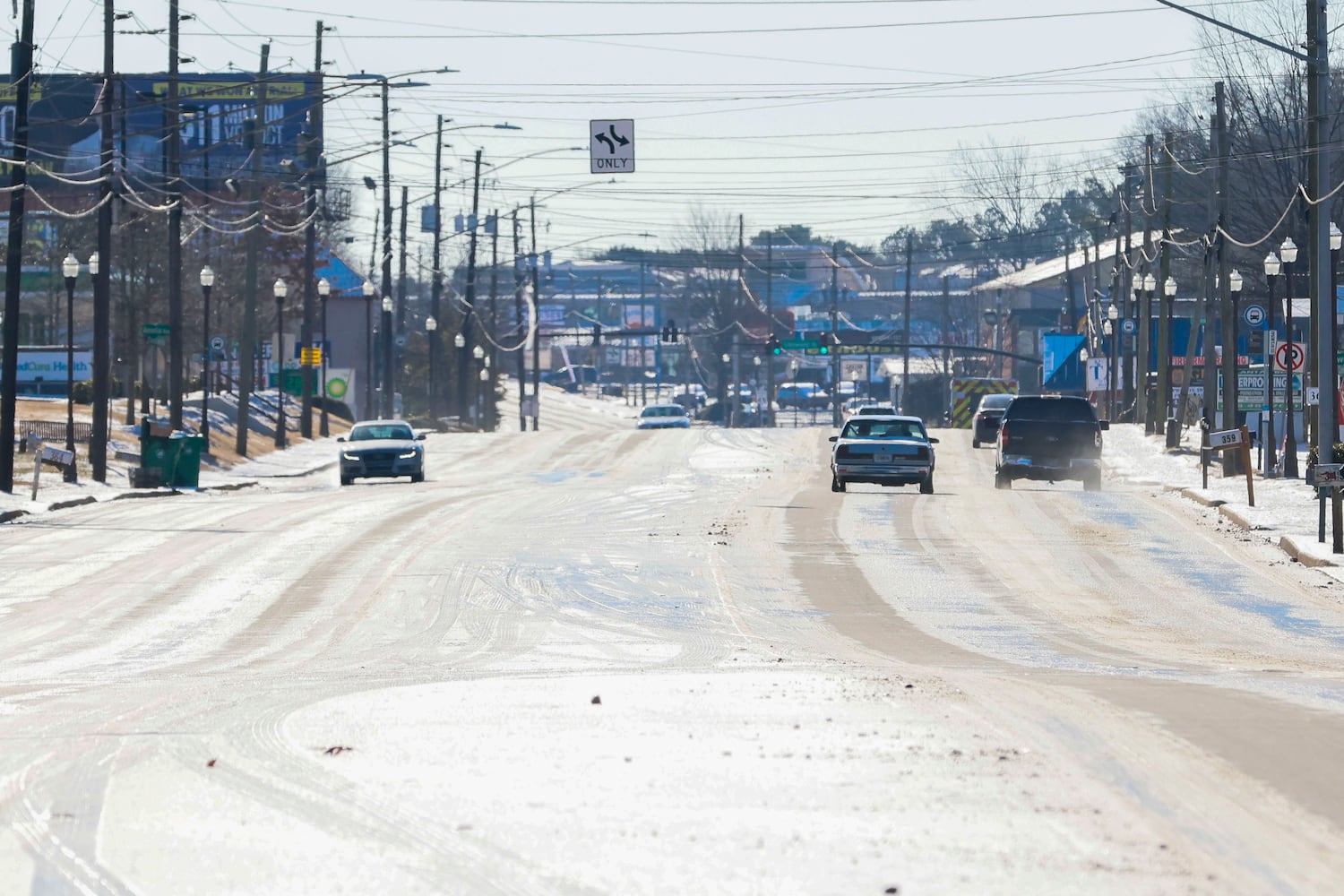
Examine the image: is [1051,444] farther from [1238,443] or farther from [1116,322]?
[1116,322]

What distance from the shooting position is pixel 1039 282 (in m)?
126

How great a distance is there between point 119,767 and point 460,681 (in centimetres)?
347

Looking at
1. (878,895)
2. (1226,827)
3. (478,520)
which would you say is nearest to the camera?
(878,895)

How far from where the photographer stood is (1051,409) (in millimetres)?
Answer: 38438

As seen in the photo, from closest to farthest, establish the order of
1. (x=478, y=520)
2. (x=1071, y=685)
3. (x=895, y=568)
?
(x=1071, y=685) → (x=895, y=568) → (x=478, y=520)

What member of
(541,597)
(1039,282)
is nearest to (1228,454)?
(541,597)

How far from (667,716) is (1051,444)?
28.6 m

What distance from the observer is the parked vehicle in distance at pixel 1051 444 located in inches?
1478

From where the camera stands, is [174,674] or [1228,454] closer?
[174,674]

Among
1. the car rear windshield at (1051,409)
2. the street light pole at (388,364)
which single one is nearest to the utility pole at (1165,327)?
the car rear windshield at (1051,409)

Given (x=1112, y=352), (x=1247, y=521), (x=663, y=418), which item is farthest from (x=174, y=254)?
(x=1112, y=352)

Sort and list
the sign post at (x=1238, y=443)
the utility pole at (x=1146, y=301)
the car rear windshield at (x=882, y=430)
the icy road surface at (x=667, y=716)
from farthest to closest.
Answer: the utility pole at (x=1146, y=301)
the car rear windshield at (x=882, y=430)
the sign post at (x=1238, y=443)
the icy road surface at (x=667, y=716)

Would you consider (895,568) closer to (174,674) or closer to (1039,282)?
(174,674)

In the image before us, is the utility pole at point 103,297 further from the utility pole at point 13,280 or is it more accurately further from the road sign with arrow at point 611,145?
the road sign with arrow at point 611,145
